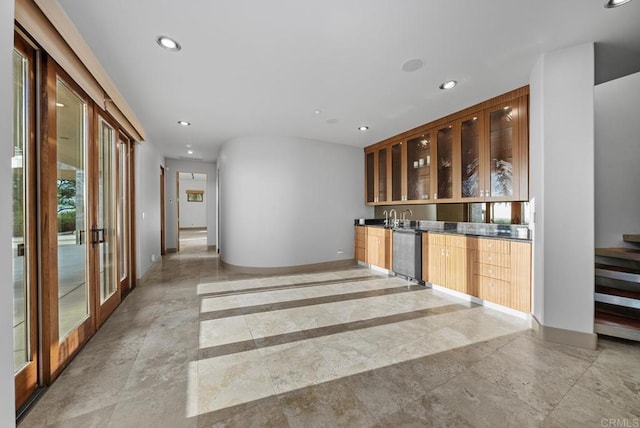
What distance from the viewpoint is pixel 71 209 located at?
7.43 feet

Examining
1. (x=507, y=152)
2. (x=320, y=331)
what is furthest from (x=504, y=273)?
(x=320, y=331)

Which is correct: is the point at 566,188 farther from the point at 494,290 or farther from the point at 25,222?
the point at 25,222

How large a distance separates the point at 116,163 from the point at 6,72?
2.68m

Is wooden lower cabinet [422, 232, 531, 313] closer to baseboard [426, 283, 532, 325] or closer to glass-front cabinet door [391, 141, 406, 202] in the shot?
baseboard [426, 283, 532, 325]

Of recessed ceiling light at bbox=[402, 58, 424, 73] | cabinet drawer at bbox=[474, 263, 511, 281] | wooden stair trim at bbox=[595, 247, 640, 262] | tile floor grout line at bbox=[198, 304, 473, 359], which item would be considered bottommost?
tile floor grout line at bbox=[198, 304, 473, 359]

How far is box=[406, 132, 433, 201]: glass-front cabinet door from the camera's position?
14.2ft

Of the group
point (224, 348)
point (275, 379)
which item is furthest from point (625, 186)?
point (224, 348)

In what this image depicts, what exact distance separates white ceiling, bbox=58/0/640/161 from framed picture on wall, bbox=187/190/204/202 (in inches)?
475

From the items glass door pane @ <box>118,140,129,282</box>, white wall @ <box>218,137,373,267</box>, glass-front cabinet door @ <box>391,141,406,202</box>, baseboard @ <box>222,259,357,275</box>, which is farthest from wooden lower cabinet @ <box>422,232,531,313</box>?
glass door pane @ <box>118,140,129,282</box>

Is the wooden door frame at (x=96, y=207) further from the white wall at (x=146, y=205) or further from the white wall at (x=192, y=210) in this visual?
the white wall at (x=192, y=210)

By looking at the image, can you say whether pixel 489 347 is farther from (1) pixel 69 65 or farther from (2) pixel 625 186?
(1) pixel 69 65

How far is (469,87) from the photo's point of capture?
9.90 feet

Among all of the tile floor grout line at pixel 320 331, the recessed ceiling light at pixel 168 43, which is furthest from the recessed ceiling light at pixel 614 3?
the recessed ceiling light at pixel 168 43

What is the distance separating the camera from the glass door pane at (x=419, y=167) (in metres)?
4.34
